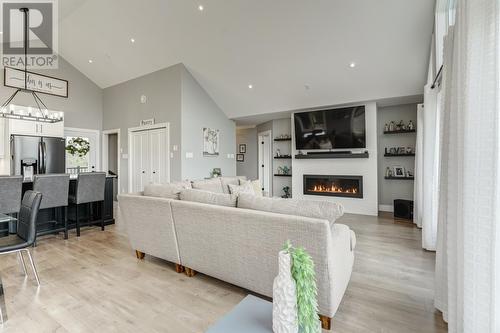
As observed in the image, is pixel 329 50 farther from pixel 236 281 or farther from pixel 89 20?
pixel 89 20

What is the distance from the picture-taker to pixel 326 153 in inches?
237

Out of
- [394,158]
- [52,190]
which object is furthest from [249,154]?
[52,190]

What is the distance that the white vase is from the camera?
98 cm

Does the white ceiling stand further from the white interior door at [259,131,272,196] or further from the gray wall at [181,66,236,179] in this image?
the white interior door at [259,131,272,196]

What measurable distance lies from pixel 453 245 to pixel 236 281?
1544 mm

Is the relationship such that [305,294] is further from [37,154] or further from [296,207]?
[37,154]

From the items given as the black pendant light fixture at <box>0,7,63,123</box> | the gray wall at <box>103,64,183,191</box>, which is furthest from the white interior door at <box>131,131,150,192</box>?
the black pendant light fixture at <box>0,7,63,123</box>

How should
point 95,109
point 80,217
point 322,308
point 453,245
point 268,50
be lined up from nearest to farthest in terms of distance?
point 453,245 → point 322,308 → point 80,217 → point 268,50 → point 95,109

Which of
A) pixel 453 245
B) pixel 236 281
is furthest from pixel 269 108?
pixel 453 245

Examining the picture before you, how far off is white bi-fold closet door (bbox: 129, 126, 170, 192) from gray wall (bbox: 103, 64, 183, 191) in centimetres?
23

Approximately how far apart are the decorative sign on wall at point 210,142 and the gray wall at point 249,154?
2.12 metres

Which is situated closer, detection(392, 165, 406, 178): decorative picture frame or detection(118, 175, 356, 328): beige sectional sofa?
detection(118, 175, 356, 328): beige sectional sofa
